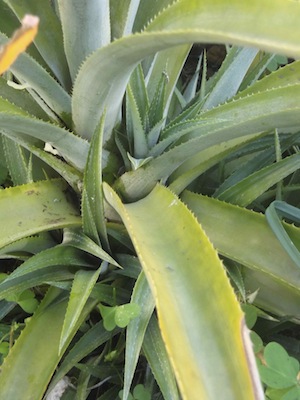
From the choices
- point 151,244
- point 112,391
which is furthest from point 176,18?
point 112,391

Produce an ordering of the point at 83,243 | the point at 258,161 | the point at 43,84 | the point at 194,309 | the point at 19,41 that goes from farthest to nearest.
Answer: the point at 258,161 → the point at 83,243 → the point at 43,84 → the point at 194,309 → the point at 19,41

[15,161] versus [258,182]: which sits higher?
[15,161]

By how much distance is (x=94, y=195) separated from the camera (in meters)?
0.70

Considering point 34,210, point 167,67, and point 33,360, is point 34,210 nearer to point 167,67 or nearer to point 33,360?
point 33,360

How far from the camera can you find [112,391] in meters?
0.87

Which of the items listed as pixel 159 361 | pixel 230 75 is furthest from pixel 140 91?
pixel 159 361

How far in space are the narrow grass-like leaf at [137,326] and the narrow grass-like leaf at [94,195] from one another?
10 centimetres

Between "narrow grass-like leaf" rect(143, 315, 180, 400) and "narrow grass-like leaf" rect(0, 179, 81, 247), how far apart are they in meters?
0.22

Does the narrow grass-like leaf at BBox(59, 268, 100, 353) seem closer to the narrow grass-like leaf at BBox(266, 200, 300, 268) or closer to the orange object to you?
the narrow grass-like leaf at BBox(266, 200, 300, 268)

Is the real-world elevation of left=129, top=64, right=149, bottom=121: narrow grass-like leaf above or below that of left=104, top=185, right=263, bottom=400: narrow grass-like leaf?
above

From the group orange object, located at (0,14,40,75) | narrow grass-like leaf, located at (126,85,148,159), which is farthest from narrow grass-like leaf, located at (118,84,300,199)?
orange object, located at (0,14,40,75)

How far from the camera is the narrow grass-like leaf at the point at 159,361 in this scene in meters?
0.71

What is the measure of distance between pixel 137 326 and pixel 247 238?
0.70 feet

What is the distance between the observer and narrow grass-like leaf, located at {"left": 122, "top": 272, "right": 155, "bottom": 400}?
0.69 m
